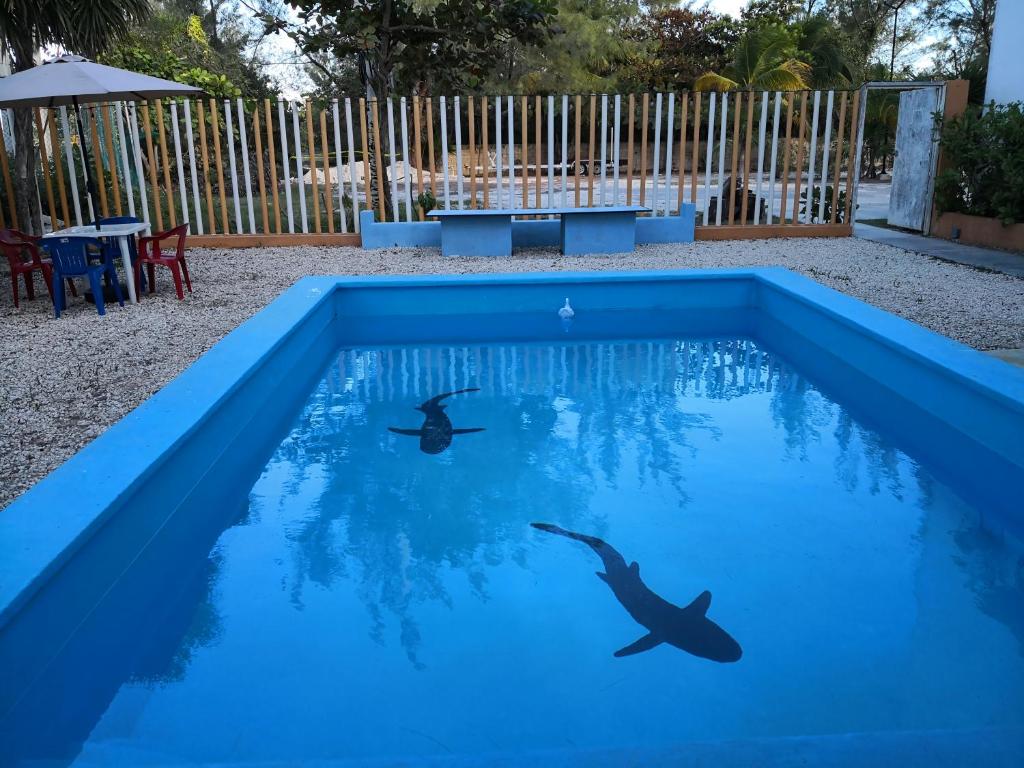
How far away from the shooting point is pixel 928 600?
3.11 metres

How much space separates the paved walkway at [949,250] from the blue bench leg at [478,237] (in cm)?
472

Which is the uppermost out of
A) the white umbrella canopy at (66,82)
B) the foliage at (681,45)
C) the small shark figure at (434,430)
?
the foliage at (681,45)

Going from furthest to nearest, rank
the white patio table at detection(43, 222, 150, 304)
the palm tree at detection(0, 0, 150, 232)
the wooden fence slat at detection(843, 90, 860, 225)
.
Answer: the wooden fence slat at detection(843, 90, 860, 225)
the palm tree at detection(0, 0, 150, 232)
the white patio table at detection(43, 222, 150, 304)

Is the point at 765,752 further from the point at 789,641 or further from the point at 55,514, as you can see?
the point at 55,514

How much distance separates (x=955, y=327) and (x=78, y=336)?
621 centimetres

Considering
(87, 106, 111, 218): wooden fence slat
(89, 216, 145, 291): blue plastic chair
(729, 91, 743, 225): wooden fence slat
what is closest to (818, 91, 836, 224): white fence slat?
(729, 91, 743, 225): wooden fence slat

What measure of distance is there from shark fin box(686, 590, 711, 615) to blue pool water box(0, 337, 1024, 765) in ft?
0.09

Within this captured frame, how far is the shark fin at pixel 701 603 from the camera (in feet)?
10.1

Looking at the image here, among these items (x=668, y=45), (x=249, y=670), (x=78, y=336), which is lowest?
(x=249, y=670)

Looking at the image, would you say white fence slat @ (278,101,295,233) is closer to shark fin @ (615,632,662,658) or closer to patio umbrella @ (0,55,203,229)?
patio umbrella @ (0,55,203,229)

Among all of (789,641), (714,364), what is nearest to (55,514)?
(789,641)

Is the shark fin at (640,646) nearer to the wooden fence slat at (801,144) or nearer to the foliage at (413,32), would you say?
the wooden fence slat at (801,144)

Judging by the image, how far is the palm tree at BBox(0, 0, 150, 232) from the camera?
329 inches

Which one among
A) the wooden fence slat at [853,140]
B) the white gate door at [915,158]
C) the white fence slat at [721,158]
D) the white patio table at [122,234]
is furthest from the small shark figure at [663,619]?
the white gate door at [915,158]
